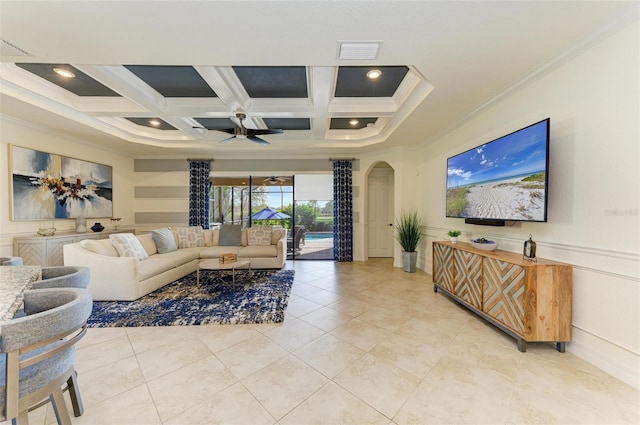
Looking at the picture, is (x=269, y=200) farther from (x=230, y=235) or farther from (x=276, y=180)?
(x=230, y=235)

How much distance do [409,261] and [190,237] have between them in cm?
489

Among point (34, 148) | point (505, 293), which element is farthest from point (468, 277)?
point (34, 148)

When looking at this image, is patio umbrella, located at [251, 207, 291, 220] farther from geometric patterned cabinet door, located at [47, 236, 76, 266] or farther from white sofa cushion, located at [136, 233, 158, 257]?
geometric patterned cabinet door, located at [47, 236, 76, 266]

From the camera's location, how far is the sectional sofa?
3.39 metres

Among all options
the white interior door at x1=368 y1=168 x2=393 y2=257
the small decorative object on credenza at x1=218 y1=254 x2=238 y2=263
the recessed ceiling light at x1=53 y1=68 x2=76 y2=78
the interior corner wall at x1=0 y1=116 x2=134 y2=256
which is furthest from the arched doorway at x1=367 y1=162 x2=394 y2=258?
the interior corner wall at x1=0 y1=116 x2=134 y2=256

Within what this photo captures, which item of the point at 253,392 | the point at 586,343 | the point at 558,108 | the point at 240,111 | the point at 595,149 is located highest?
the point at 240,111

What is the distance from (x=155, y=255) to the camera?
454cm

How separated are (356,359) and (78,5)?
353cm

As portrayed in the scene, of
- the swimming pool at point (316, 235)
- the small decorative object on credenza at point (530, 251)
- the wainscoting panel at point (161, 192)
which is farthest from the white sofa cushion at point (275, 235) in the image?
the small decorative object on credenza at point (530, 251)

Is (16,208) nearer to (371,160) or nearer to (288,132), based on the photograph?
(288,132)

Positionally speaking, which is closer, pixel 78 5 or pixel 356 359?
pixel 78 5

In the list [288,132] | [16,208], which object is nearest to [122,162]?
[16,208]

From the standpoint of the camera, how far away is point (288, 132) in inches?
Result: 204

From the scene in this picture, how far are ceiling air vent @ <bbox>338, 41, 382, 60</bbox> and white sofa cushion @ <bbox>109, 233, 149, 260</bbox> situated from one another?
4229mm
